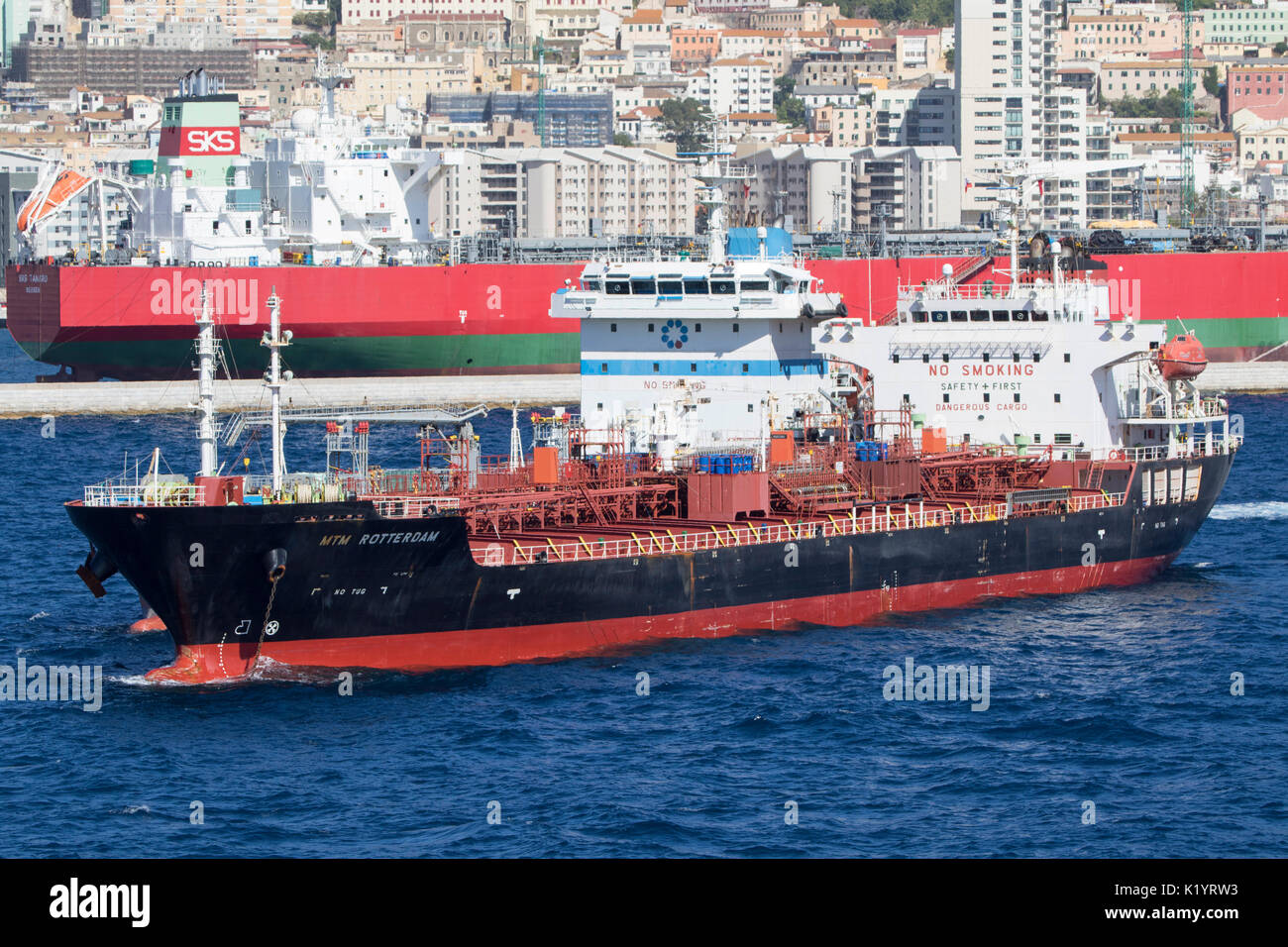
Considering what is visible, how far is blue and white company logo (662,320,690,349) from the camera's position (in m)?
37.0

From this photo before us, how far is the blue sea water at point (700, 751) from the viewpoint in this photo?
19.7 meters

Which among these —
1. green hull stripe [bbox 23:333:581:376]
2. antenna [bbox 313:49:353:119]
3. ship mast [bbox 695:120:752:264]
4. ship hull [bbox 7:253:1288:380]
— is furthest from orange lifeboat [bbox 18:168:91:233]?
ship mast [bbox 695:120:752:264]

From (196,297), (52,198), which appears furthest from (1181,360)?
(52,198)

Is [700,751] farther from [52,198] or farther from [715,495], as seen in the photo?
[52,198]

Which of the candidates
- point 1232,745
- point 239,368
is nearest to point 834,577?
point 1232,745

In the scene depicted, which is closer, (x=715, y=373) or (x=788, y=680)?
(x=788, y=680)

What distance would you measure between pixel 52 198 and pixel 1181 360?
52.0 metres

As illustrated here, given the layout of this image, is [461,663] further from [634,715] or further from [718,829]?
[718,829]

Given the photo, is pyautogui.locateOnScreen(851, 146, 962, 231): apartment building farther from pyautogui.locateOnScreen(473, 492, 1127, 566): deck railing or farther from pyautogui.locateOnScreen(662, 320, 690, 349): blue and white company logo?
pyautogui.locateOnScreen(473, 492, 1127, 566): deck railing

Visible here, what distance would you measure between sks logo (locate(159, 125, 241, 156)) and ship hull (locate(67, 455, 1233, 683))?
50087 mm

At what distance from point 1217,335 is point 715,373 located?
47.0m

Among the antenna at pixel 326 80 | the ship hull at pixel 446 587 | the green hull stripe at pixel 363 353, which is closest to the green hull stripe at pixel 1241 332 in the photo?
the green hull stripe at pixel 363 353

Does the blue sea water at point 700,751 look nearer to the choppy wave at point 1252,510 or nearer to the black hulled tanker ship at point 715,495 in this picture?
the black hulled tanker ship at point 715,495
